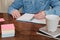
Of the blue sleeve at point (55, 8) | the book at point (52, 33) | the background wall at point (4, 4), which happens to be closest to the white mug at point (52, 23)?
the book at point (52, 33)

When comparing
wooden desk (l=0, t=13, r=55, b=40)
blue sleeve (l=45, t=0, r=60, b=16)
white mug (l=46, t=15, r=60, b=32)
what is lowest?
wooden desk (l=0, t=13, r=55, b=40)

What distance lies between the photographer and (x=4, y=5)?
2834mm

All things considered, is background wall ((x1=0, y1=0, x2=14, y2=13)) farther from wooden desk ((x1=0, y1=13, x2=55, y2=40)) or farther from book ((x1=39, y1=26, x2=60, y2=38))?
book ((x1=39, y1=26, x2=60, y2=38))

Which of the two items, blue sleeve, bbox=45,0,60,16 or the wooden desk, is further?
blue sleeve, bbox=45,0,60,16

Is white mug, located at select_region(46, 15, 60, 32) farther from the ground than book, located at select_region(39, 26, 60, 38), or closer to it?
farther from the ground

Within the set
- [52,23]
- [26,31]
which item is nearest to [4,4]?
[26,31]

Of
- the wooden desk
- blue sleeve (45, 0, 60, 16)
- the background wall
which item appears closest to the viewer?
the wooden desk

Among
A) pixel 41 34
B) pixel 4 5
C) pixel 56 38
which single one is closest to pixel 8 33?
pixel 41 34

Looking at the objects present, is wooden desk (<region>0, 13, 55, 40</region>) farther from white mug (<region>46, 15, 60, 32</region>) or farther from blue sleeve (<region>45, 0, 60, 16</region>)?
blue sleeve (<region>45, 0, 60, 16</region>)

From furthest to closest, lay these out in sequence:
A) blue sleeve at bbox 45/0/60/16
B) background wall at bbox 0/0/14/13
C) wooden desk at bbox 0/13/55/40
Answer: background wall at bbox 0/0/14/13
blue sleeve at bbox 45/0/60/16
wooden desk at bbox 0/13/55/40

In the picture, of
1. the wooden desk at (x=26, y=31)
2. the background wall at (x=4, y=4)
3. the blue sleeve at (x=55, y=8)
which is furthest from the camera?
the background wall at (x=4, y=4)

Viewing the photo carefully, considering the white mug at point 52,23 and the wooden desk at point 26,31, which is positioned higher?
the white mug at point 52,23

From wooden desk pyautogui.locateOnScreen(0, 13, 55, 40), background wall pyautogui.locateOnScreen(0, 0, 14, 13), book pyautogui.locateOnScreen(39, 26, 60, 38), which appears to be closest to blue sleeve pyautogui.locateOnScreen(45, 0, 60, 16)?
wooden desk pyautogui.locateOnScreen(0, 13, 55, 40)

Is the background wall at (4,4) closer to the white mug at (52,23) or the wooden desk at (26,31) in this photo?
the wooden desk at (26,31)
